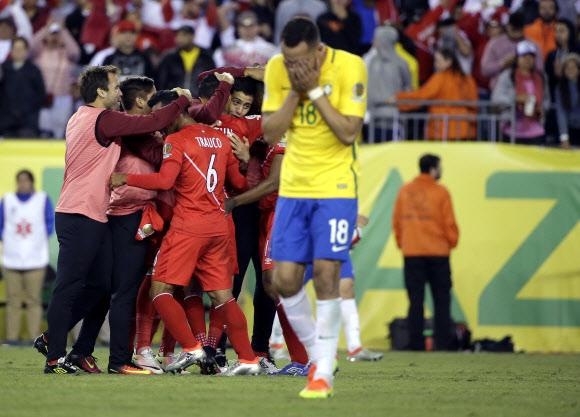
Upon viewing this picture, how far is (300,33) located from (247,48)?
9226 millimetres

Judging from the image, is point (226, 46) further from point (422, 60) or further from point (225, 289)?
point (225, 289)

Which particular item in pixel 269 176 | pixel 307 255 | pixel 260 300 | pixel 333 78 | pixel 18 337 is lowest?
pixel 18 337

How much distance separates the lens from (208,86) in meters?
7.74

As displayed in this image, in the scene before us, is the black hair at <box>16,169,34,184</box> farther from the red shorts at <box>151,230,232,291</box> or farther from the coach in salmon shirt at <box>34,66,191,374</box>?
the red shorts at <box>151,230,232,291</box>

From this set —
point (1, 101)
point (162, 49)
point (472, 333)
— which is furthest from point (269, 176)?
point (162, 49)

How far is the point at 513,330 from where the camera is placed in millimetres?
13312

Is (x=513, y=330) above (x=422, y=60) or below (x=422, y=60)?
below

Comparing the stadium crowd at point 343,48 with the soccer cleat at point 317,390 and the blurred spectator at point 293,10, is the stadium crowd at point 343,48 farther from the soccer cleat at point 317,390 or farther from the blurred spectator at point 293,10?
the soccer cleat at point 317,390

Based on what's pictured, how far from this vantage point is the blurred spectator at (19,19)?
16047 millimetres

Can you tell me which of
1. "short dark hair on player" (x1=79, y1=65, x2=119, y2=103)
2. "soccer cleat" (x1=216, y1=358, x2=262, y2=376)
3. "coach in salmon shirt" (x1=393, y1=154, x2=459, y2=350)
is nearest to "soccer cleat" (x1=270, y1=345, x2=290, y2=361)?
"coach in salmon shirt" (x1=393, y1=154, x2=459, y2=350)

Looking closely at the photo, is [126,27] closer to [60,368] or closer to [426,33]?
[426,33]

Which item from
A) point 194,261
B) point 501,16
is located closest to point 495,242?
point 501,16

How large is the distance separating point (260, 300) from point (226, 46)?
27.0 ft

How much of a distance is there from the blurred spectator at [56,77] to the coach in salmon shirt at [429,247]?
528 cm
